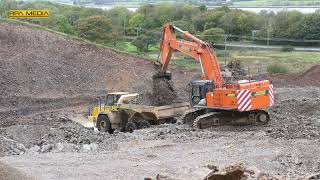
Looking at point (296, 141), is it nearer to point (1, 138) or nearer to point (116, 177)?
point (116, 177)

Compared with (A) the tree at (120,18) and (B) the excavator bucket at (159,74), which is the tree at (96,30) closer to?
(A) the tree at (120,18)

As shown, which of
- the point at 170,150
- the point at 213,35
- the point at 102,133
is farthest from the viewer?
the point at 213,35

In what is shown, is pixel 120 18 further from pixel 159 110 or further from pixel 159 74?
pixel 159 110

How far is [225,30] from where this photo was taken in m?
61.3

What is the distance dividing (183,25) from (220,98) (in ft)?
119

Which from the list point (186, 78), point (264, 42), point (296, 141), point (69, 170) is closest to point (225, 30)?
point (264, 42)

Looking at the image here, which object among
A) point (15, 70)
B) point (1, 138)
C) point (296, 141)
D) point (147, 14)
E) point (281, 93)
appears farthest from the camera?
point (147, 14)

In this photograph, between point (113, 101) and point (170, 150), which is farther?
point (113, 101)

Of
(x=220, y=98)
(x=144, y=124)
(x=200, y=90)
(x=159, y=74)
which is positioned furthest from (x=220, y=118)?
(x=159, y=74)

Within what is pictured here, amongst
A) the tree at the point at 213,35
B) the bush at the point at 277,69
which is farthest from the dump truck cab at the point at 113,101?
the tree at the point at 213,35

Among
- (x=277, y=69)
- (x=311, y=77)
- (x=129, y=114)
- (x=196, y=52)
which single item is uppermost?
(x=196, y=52)

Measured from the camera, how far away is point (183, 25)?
56.8m

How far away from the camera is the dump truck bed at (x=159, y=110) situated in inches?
885

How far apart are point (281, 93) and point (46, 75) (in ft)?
43.4
